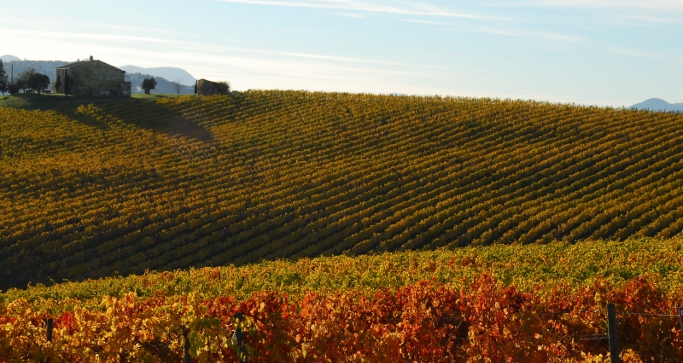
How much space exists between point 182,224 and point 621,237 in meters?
19.9

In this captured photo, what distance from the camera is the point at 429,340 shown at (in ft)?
40.0

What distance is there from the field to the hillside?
153 mm

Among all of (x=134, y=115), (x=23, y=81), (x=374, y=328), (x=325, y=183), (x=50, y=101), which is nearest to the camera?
(x=374, y=328)

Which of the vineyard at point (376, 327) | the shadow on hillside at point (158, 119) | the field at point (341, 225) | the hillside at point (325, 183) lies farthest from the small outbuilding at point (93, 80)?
the vineyard at point (376, 327)

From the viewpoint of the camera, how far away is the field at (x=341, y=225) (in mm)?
12078

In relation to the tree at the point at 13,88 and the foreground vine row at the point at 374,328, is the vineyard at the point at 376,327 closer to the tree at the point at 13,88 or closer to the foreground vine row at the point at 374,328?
the foreground vine row at the point at 374,328

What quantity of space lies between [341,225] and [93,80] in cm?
5024

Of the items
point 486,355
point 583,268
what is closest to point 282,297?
point 486,355

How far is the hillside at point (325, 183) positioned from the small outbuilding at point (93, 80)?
13.9 metres

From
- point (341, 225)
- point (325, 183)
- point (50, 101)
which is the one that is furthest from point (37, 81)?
point (341, 225)

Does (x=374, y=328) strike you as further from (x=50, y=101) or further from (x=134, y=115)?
(x=50, y=101)

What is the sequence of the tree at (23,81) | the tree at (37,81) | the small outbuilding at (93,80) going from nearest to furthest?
the small outbuilding at (93,80) → the tree at (37,81) → the tree at (23,81)

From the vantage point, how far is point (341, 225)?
33094 millimetres

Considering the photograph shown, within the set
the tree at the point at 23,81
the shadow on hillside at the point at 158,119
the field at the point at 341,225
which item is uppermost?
the tree at the point at 23,81
